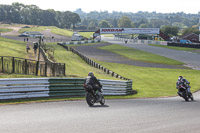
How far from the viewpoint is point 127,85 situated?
83.0ft

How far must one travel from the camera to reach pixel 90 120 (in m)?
12.3

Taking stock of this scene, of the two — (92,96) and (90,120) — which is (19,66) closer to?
(92,96)

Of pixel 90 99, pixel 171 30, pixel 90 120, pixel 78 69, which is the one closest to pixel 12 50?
pixel 78 69

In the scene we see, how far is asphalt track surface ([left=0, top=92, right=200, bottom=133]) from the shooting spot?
10695mm

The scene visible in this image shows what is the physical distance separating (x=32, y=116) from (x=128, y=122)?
3.43m

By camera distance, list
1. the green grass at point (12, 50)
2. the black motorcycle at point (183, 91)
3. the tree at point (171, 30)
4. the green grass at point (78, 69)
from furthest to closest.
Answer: the tree at point (171, 30), the green grass at point (12, 50), the green grass at point (78, 69), the black motorcycle at point (183, 91)

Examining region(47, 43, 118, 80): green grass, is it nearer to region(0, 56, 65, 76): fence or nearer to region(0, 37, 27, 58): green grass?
region(0, 37, 27, 58): green grass

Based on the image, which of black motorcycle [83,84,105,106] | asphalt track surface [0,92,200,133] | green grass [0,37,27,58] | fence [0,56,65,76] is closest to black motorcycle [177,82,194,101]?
asphalt track surface [0,92,200,133]

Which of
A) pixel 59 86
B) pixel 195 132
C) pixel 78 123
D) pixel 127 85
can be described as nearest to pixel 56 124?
pixel 78 123

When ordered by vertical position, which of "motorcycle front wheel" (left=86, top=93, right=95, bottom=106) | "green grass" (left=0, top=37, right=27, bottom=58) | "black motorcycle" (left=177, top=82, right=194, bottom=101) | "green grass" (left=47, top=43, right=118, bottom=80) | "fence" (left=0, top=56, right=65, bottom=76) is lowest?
"green grass" (left=47, top=43, right=118, bottom=80)

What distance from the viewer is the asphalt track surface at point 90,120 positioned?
35.1ft

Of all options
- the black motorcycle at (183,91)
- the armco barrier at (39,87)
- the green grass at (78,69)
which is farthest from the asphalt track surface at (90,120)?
the green grass at (78,69)

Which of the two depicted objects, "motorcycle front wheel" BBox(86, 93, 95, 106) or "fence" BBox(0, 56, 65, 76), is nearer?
"motorcycle front wheel" BBox(86, 93, 95, 106)

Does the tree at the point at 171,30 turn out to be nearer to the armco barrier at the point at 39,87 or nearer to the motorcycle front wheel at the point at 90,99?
the armco barrier at the point at 39,87
